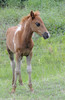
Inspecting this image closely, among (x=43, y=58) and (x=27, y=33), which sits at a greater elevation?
(x=27, y=33)

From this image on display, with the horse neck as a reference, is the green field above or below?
below

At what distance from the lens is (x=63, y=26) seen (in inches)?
468

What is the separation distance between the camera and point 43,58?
977 centimetres

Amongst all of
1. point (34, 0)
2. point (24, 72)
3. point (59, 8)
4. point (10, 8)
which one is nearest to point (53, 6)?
point (59, 8)

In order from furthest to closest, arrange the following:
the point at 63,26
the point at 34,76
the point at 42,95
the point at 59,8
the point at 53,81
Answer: the point at 59,8, the point at 63,26, the point at 34,76, the point at 53,81, the point at 42,95

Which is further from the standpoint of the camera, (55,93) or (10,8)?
(10,8)

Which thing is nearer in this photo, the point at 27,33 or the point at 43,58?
the point at 27,33

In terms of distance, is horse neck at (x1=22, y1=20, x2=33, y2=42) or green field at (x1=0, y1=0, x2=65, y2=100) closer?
green field at (x1=0, y1=0, x2=65, y2=100)

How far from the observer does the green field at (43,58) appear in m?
6.13

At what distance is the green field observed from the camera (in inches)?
242

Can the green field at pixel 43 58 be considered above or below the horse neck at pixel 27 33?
below

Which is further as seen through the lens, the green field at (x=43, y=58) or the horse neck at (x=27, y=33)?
the horse neck at (x=27, y=33)

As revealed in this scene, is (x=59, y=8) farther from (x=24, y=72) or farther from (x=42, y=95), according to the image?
(x=42, y=95)

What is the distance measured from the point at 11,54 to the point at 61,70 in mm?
1995
